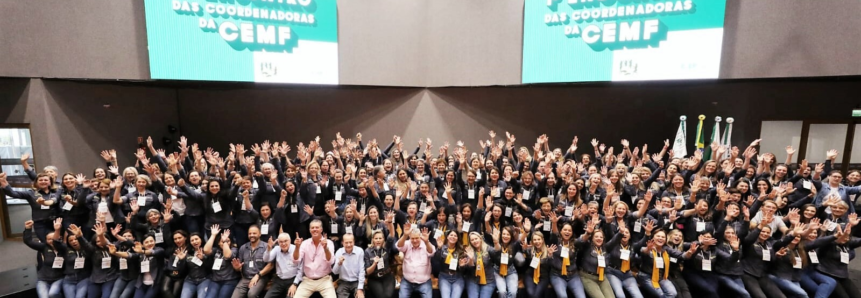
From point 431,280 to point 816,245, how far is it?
12.2ft

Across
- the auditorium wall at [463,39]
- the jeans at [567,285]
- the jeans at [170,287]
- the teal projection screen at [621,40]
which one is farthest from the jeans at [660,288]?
the jeans at [170,287]

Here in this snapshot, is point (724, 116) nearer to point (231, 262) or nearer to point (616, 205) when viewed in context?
point (616, 205)

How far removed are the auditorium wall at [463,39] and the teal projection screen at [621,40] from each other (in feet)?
0.72

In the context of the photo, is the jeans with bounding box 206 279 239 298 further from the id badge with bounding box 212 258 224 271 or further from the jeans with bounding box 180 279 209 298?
the id badge with bounding box 212 258 224 271

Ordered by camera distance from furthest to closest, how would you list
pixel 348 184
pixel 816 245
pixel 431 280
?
pixel 348 184 → pixel 431 280 → pixel 816 245

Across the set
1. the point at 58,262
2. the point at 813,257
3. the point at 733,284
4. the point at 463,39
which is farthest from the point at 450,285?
the point at 463,39

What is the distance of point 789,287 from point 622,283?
1561 millimetres

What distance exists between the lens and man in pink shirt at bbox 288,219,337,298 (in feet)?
12.4

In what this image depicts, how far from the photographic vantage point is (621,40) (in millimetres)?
6004

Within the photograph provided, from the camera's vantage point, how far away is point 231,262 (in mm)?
3834

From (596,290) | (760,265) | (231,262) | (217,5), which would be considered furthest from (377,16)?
(760,265)

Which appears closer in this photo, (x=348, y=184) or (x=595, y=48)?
(x=348, y=184)

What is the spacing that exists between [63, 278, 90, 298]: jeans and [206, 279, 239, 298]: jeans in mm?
1176

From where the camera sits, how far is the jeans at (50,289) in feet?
12.3
